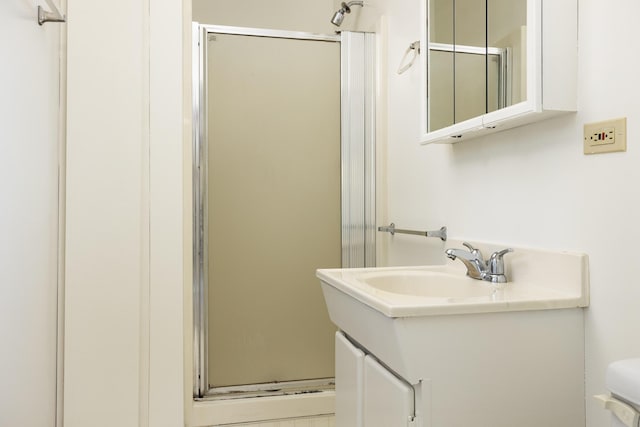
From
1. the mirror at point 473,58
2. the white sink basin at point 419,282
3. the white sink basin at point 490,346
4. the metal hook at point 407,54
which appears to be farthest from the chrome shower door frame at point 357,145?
the white sink basin at point 490,346

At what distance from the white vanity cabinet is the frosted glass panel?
0.78 meters

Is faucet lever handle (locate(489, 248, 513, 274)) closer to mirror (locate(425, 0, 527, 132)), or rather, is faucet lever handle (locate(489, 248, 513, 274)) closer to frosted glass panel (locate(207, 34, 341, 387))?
mirror (locate(425, 0, 527, 132))

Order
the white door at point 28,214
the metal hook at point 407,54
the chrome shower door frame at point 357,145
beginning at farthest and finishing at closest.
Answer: the chrome shower door frame at point 357,145 → the metal hook at point 407,54 → the white door at point 28,214

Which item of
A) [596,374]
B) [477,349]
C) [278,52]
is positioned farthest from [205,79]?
[596,374]

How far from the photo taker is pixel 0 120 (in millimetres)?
1012

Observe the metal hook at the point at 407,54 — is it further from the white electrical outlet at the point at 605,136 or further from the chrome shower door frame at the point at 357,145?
the white electrical outlet at the point at 605,136

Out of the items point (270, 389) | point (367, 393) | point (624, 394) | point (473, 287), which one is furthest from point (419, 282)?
point (270, 389)

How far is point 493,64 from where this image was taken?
1296 mm

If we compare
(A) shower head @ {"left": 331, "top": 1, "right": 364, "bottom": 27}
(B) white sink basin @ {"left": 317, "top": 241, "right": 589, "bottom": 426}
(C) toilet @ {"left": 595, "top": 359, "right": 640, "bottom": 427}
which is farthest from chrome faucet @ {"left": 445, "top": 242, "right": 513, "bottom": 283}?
(A) shower head @ {"left": 331, "top": 1, "right": 364, "bottom": 27}

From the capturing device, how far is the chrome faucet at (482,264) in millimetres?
1271

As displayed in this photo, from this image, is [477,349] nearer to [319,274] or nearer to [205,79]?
[319,274]

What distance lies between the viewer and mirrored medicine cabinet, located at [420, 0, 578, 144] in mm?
1072

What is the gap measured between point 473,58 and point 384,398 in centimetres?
100

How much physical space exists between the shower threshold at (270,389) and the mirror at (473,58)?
4.28ft
